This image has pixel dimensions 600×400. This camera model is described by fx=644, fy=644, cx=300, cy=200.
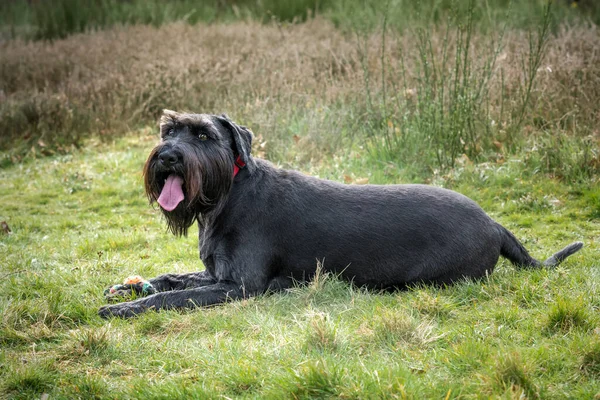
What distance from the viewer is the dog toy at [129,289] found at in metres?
5.51

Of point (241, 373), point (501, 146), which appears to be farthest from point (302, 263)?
point (501, 146)

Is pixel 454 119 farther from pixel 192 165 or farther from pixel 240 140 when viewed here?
pixel 192 165

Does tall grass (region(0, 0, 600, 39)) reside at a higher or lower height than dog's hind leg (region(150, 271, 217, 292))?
higher

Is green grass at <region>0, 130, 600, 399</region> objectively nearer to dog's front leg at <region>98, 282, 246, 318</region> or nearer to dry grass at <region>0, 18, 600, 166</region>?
dog's front leg at <region>98, 282, 246, 318</region>

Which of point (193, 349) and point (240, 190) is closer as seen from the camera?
point (193, 349)

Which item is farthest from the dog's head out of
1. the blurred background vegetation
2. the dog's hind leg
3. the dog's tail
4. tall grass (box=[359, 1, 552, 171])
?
the blurred background vegetation

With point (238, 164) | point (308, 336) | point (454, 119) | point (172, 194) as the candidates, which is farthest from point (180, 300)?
point (454, 119)

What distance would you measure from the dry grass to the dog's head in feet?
14.3

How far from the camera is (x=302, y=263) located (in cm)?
540

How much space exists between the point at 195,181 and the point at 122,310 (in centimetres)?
116

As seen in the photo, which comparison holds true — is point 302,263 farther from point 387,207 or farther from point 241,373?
point 241,373

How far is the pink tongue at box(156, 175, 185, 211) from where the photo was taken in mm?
5172

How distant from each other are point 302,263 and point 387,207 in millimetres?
850

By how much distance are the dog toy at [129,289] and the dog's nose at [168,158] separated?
1173 mm
